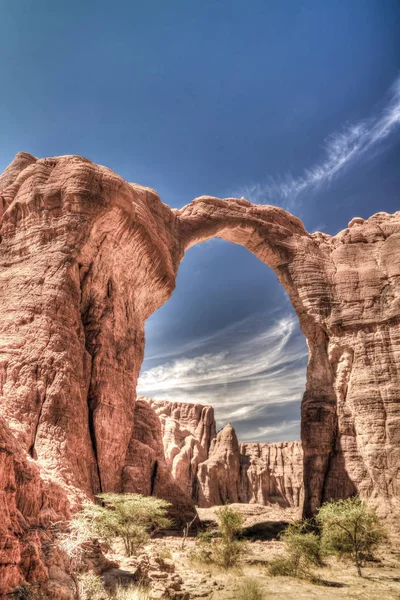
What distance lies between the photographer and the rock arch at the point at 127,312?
52.2 ft

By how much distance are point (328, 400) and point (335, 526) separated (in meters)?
10.8

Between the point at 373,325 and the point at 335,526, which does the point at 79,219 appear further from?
the point at 373,325

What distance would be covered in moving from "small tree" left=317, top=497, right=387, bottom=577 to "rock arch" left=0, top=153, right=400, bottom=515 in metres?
5.69

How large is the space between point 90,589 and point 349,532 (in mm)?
12585

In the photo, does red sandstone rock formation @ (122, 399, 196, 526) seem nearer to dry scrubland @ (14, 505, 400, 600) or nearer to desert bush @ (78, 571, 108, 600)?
dry scrubland @ (14, 505, 400, 600)

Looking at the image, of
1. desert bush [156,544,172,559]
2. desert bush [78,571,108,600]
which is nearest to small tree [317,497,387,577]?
desert bush [156,544,172,559]

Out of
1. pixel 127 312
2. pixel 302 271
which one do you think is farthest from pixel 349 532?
pixel 302 271

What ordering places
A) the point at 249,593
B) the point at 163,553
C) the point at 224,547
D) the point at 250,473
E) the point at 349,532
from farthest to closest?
the point at 250,473
the point at 224,547
the point at 349,532
the point at 163,553
the point at 249,593

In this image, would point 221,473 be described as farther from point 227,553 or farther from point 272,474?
point 227,553

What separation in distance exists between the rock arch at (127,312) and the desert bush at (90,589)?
534 cm

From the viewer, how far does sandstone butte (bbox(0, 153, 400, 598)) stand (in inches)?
559

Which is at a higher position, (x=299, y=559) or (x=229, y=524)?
(x=229, y=524)

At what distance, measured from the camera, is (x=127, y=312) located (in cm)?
2289

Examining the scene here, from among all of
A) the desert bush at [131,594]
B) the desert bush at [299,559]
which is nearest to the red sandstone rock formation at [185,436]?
the desert bush at [299,559]
